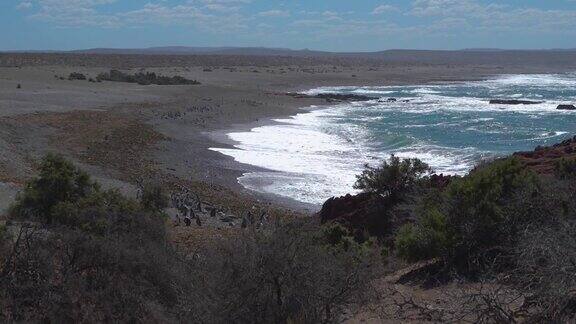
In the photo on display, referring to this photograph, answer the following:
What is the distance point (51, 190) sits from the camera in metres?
11.9

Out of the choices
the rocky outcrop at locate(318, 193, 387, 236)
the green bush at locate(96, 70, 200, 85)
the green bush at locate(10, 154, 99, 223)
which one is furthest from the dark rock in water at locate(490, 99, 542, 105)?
the green bush at locate(10, 154, 99, 223)

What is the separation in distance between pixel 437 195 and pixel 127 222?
4.73 metres

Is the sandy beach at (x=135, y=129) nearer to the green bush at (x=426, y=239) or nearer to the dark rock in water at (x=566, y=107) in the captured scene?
the green bush at (x=426, y=239)

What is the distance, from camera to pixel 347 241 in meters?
11.0

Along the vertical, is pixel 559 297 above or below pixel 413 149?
above

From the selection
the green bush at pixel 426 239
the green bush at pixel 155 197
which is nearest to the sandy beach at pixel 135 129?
the green bush at pixel 155 197

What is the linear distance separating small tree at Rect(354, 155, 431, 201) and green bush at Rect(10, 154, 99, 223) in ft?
17.7

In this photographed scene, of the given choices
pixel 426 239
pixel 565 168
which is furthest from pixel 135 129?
pixel 426 239

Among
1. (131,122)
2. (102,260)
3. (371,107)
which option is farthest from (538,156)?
(371,107)

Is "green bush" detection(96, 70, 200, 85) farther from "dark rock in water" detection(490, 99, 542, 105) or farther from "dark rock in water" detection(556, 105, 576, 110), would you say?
"dark rock in water" detection(556, 105, 576, 110)

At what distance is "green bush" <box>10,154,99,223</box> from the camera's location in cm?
1152

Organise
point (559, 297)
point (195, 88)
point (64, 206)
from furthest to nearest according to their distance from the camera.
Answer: point (195, 88), point (64, 206), point (559, 297)

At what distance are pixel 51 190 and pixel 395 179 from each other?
650 centimetres

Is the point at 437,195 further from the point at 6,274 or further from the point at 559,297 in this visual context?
the point at 6,274
